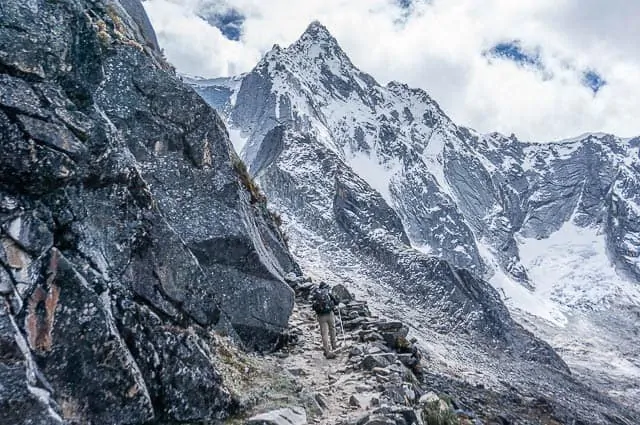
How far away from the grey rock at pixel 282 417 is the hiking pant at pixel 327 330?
557 centimetres

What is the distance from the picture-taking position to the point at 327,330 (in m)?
17.1

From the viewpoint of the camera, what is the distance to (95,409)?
8172mm

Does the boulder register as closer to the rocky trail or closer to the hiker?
the rocky trail

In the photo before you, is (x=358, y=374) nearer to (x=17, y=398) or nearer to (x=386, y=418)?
(x=386, y=418)

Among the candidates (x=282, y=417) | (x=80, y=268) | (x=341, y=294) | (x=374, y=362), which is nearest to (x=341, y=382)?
(x=374, y=362)

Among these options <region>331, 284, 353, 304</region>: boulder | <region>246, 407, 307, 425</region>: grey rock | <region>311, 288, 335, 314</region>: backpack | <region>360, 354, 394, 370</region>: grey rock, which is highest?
<region>331, 284, 353, 304</region>: boulder

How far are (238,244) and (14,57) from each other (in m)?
8.19

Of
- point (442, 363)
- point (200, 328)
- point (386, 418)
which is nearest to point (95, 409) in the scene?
point (200, 328)

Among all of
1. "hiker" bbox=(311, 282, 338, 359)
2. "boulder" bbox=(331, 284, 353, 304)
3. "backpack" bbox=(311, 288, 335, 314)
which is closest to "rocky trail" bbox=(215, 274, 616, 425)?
"hiker" bbox=(311, 282, 338, 359)

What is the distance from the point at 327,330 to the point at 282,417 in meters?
6.85

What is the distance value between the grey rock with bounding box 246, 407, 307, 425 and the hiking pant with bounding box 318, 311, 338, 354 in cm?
557

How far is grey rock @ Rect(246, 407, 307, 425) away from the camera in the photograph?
978 cm

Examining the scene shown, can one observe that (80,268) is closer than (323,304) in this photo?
Yes

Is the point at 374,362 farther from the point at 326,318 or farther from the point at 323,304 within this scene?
the point at 323,304
